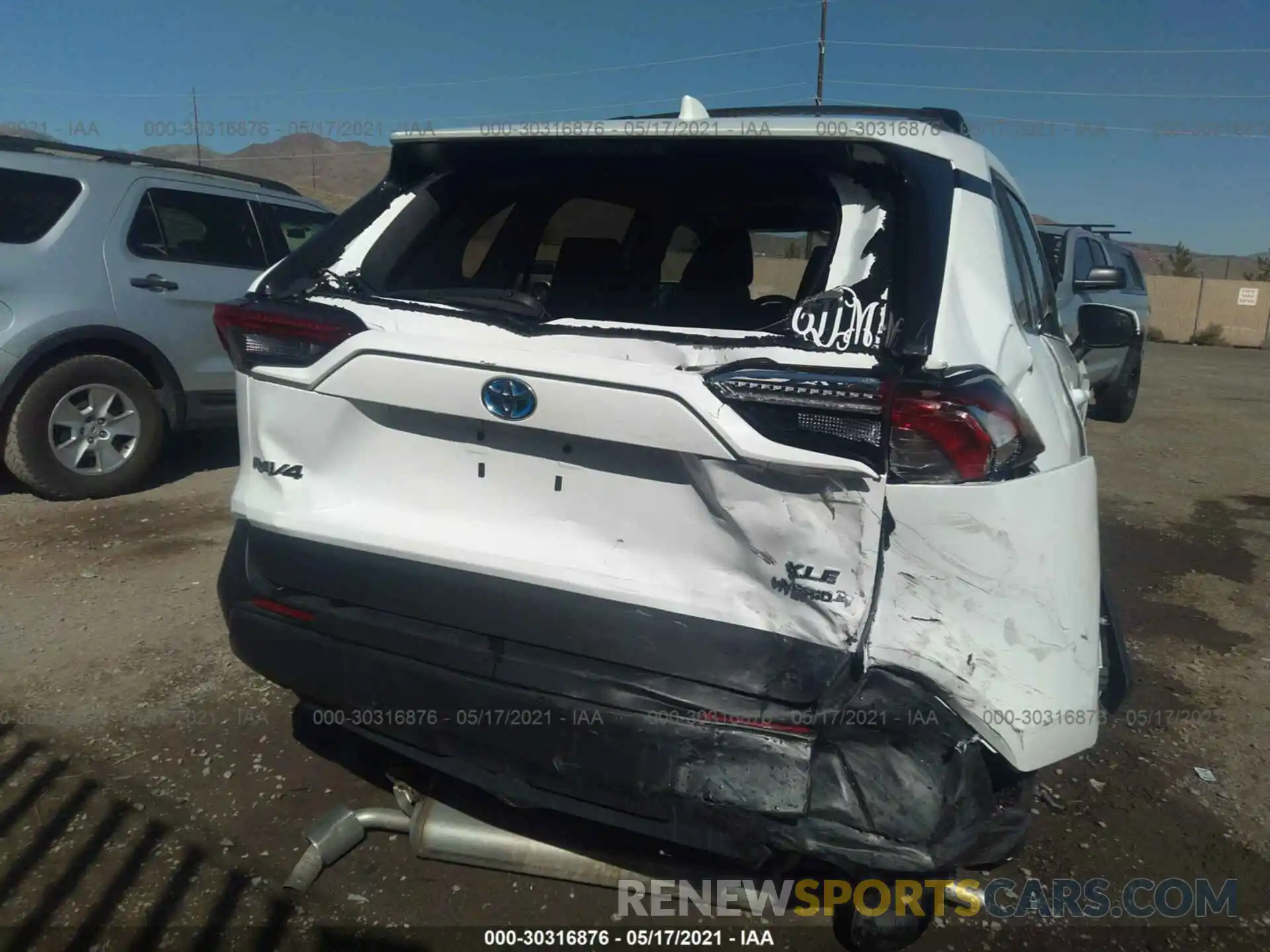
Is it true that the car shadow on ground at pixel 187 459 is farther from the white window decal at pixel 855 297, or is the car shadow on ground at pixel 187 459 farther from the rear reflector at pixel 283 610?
the white window decal at pixel 855 297

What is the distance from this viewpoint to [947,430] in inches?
68.6

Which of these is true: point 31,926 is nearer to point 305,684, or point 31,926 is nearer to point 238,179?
point 305,684

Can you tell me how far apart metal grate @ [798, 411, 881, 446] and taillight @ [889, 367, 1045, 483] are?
1.3 inches

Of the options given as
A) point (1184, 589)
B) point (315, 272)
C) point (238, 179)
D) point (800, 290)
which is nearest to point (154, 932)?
point (315, 272)

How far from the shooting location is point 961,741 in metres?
1.82

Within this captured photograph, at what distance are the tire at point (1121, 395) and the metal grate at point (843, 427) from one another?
29.2ft

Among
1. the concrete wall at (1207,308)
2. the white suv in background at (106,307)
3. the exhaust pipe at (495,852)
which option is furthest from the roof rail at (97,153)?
the concrete wall at (1207,308)

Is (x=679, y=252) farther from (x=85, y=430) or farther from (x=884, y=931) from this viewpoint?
(x=85, y=430)

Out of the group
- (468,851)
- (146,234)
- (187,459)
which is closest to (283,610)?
(468,851)

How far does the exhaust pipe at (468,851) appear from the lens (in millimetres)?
2406

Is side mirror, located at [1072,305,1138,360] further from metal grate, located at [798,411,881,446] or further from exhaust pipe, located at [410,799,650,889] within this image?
exhaust pipe, located at [410,799,650,889]

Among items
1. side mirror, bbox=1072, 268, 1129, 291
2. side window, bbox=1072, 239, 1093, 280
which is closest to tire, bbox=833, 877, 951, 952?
side mirror, bbox=1072, 268, 1129, 291

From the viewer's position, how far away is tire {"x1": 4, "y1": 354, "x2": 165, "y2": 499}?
5.21 m

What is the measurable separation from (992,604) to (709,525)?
1.89ft
